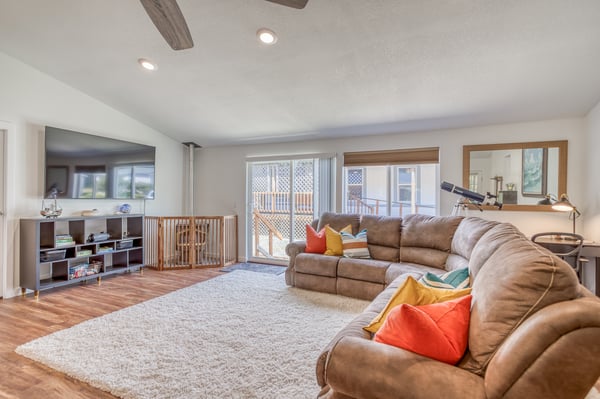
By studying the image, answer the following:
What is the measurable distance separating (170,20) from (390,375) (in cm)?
244

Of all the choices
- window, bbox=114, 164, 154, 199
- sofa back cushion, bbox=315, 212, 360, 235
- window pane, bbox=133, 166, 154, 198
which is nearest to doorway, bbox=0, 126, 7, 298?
window, bbox=114, 164, 154, 199

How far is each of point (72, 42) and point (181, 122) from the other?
1.85m

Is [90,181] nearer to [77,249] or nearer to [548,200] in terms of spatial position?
[77,249]

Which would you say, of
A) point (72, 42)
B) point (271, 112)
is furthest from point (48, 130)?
point (271, 112)

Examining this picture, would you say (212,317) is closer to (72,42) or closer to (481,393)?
(481,393)

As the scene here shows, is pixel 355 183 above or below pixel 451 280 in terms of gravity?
above

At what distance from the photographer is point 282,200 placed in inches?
212

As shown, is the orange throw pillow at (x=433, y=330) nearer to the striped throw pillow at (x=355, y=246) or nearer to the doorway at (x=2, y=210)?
the striped throw pillow at (x=355, y=246)

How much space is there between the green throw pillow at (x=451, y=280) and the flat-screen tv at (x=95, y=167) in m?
4.52

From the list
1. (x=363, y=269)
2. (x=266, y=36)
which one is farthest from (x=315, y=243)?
(x=266, y=36)

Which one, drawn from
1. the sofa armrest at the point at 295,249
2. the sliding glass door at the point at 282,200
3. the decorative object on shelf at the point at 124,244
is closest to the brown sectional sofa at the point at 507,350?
the sofa armrest at the point at 295,249

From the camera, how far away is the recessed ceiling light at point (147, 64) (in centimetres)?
334

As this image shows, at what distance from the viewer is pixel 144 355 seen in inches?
86.9

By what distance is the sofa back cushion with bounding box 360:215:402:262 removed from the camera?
3717 millimetres
